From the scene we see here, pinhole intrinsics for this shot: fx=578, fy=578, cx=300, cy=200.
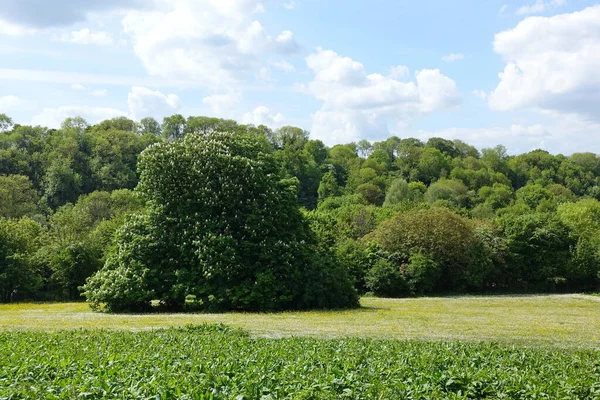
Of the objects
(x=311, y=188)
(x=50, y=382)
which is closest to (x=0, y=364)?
(x=50, y=382)

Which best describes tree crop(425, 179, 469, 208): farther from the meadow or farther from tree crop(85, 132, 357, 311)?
the meadow

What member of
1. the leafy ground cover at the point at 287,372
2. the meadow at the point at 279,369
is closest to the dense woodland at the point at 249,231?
the meadow at the point at 279,369

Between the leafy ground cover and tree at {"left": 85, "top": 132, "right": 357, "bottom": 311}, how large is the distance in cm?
1894

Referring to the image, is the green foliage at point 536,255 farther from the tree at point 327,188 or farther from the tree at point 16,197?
the tree at point 16,197

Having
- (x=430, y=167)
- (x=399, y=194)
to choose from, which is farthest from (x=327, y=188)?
(x=430, y=167)

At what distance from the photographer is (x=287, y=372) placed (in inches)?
431

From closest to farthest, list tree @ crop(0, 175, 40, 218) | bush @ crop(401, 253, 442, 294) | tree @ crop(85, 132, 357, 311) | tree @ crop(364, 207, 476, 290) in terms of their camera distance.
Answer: tree @ crop(85, 132, 357, 311)
bush @ crop(401, 253, 442, 294)
tree @ crop(364, 207, 476, 290)
tree @ crop(0, 175, 40, 218)

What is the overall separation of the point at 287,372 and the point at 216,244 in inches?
955

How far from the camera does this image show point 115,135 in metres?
112

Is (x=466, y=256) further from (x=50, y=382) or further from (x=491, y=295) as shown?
(x=50, y=382)

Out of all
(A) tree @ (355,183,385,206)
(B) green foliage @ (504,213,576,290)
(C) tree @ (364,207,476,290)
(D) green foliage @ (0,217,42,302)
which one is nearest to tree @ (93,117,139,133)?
(A) tree @ (355,183,385,206)

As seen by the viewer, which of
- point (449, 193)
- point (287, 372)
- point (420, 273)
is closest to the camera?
point (287, 372)

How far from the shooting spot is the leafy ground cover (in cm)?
947

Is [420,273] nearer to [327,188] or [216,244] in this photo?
[216,244]
